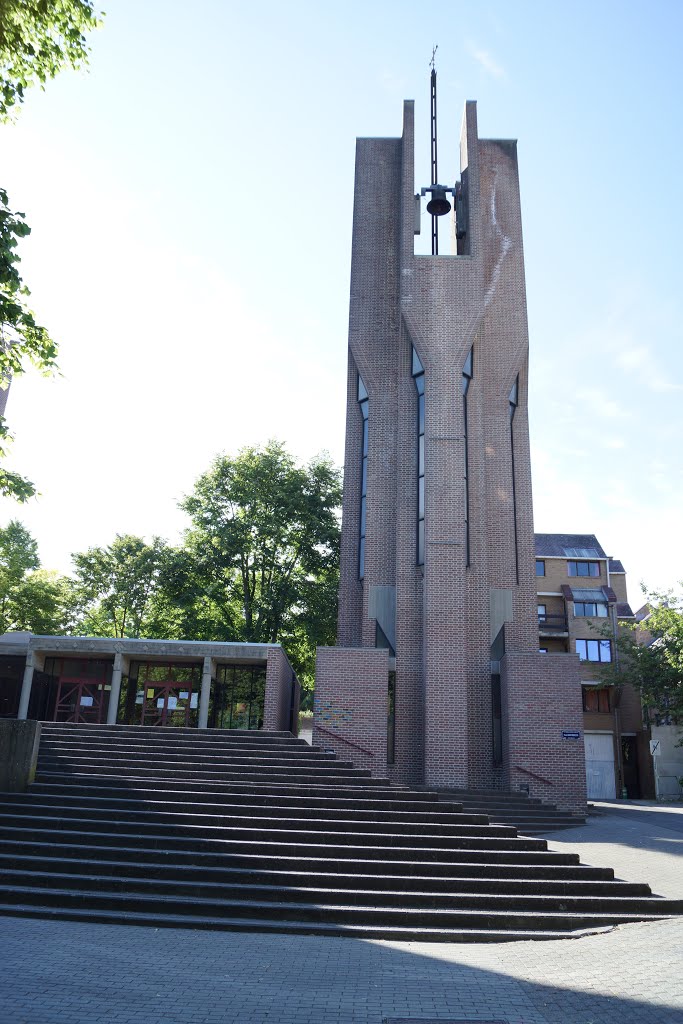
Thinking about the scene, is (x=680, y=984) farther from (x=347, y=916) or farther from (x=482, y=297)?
(x=482, y=297)

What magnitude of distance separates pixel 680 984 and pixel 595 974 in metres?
0.73

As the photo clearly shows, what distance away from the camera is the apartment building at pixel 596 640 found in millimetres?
38156

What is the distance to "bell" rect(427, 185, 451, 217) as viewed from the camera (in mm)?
29797

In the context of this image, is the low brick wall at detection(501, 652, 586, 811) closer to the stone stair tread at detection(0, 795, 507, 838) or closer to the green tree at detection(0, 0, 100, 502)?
the stone stair tread at detection(0, 795, 507, 838)

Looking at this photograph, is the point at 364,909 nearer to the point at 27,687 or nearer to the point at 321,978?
the point at 321,978

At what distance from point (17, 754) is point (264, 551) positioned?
19.0m

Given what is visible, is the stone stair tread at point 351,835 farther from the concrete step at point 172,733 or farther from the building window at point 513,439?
the building window at point 513,439

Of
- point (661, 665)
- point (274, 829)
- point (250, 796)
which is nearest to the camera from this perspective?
point (274, 829)

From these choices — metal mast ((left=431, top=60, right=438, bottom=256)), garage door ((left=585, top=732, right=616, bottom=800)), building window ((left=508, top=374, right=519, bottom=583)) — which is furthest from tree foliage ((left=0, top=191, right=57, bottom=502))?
garage door ((left=585, top=732, right=616, bottom=800))

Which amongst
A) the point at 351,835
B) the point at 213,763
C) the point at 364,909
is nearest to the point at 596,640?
the point at 213,763

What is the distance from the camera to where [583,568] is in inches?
1783

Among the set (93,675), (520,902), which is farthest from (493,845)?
(93,675)

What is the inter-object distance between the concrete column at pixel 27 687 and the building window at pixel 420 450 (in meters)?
12.5

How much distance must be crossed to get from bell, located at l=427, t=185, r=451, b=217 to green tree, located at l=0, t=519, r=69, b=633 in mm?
22023
